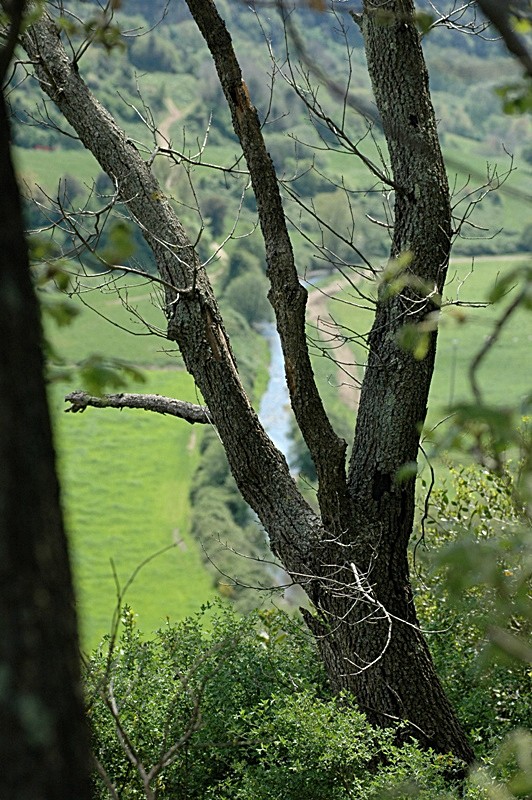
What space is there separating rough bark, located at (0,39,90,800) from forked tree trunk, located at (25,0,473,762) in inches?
114

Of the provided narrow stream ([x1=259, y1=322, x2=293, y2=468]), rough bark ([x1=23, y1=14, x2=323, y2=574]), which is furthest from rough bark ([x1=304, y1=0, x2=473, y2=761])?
narrow stream ([x1=259, y1=322, x2=293, y2=468])

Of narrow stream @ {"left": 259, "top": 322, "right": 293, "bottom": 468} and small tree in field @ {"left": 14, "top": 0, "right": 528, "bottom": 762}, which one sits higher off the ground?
narrow stream @ {"left": 259, "top": 322, "right": 293, "bottom": 468}

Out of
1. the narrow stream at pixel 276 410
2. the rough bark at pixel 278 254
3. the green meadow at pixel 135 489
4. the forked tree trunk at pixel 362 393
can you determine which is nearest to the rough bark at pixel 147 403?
the forked tree trunk at pixel 362 393

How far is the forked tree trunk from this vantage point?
3.96 metres

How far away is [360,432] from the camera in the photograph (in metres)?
4.26

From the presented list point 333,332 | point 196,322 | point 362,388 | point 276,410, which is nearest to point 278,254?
point 196,322

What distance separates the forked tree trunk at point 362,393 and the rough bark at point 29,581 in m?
2.91

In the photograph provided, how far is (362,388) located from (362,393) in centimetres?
3

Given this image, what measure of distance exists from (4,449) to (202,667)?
4.26m

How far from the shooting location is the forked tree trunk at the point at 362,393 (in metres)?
A: 3.96

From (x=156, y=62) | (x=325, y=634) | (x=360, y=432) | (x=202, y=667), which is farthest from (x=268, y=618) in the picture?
(x=156, y=62)

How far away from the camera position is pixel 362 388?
4277mm

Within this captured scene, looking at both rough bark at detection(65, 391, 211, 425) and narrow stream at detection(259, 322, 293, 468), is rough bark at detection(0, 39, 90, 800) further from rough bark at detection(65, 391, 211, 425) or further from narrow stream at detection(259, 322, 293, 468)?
narrow stream at detection(259, 322, 293, 468)

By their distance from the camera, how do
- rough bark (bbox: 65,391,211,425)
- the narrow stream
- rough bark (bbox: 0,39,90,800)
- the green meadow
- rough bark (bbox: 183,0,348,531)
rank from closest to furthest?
rough bark (bbox: 0,39,90,800)
rough bark (bbox: 183,0,348,531)
rough bark (bbox: 65,391,211,425)
the narrow stream
the green meadow
